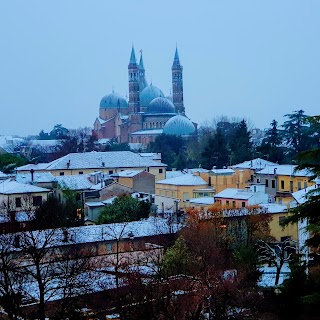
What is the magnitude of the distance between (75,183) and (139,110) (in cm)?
6838

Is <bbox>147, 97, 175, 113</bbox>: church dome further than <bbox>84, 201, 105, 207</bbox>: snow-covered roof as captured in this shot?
Yes

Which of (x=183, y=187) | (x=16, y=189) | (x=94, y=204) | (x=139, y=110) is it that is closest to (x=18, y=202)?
(x=16, y=189)

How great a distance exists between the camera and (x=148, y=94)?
11350 centimetres

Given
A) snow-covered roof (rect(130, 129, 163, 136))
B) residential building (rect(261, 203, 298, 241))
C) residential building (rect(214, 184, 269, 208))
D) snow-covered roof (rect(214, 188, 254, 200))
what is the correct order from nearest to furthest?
residential building (rect(261, 203, 298, 241)) < residential building (rect(214, 184, 269, 208)) < snow-covered roof (rect(214, 188, 254, 200)) < snow-covered roof (rect(130, 129, 163, 136))

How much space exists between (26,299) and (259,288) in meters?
6.16

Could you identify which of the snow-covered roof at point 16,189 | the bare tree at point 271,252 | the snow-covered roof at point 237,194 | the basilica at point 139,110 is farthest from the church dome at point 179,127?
the bare tree at point 271,252

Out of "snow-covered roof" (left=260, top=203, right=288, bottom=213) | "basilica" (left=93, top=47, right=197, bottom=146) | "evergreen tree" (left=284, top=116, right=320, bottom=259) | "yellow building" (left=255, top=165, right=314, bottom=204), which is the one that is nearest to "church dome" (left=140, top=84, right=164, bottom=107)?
"basilica" (left=93, top=47, right=197, bottom=146)

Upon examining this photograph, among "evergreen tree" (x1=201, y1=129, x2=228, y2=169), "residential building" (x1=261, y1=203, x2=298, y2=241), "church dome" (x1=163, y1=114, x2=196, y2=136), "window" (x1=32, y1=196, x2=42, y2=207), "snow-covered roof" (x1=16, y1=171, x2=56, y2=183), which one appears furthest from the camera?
"church dome" (x1=163, y1=114, x2=196, y2=136)

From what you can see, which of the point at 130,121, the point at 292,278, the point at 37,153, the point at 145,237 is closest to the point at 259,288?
the point at 292,278

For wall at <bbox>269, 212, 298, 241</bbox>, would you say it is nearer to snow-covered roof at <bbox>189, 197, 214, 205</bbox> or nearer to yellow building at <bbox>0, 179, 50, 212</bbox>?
snow-covered roof at <bbox>189, 197, 214, 205</bbox>

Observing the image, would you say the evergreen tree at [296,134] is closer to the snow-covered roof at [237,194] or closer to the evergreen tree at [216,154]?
the evergreen tree at [216,154]

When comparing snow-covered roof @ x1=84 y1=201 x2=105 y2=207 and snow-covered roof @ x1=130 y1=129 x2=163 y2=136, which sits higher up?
snow-covered roof @ x1=130 y1=129 x2=163 y2=136

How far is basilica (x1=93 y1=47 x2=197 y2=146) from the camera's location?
350ft

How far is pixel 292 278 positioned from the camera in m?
15.3
